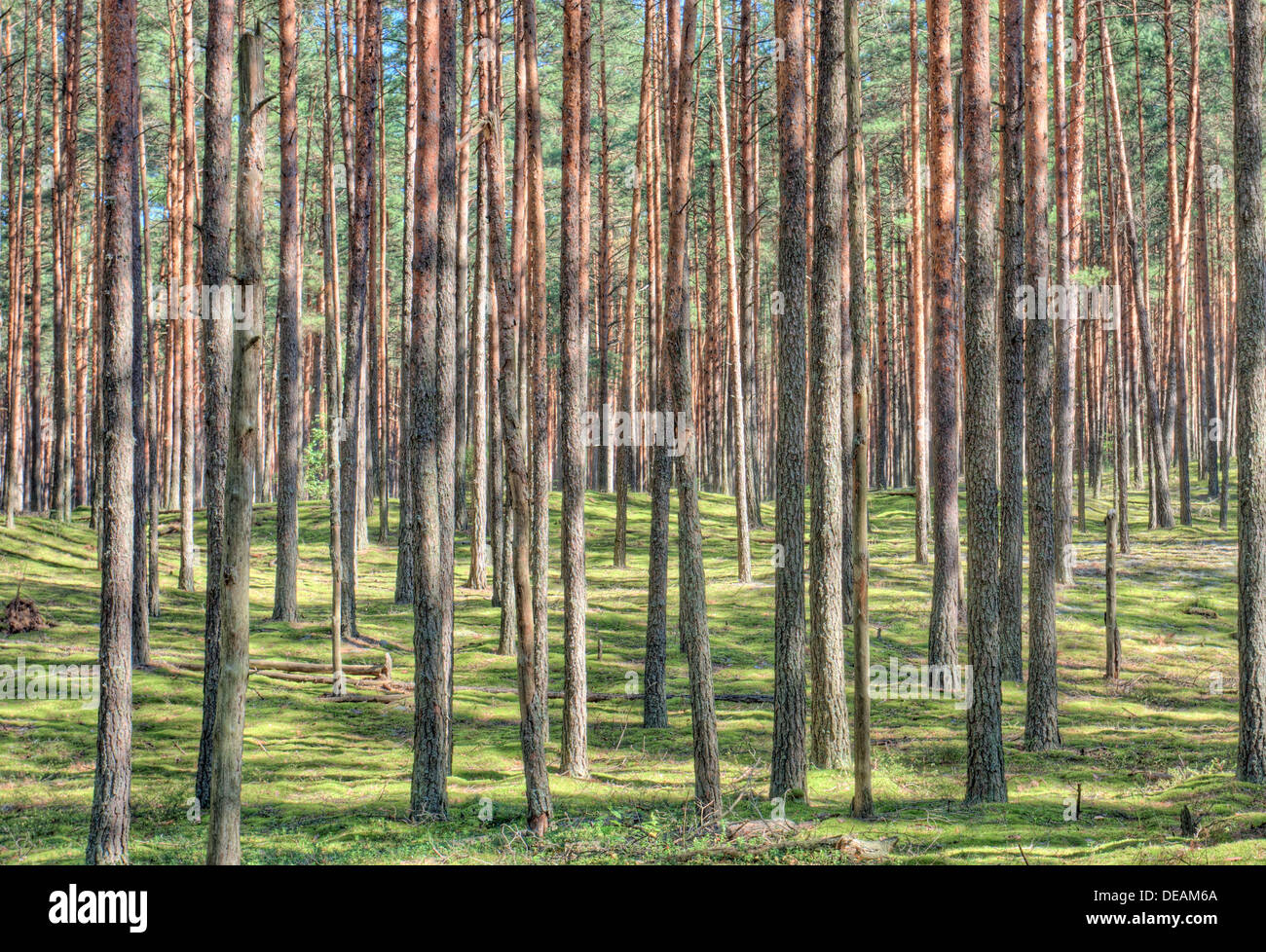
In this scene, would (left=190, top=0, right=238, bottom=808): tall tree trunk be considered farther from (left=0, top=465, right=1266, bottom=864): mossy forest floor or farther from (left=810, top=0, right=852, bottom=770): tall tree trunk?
(left=810, top=0, right=852, bottom=770): tall tree trunk

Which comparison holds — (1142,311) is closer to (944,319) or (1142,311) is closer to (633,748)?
(944,319)

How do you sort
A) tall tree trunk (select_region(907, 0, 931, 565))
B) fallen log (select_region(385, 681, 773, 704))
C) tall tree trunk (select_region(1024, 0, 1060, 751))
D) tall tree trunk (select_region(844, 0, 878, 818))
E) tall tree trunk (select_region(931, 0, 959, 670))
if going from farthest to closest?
tall tree trunk (select_region(907, 0, 931, 565)), fallen log (select_region(385, 681, 773, 704)), tall tree trunk (select_region(931, 0, 959, 670)), tall tree trunk (select_region(1024, 0, 1060, 751)), tall tree trunk (select_region(844, 0, 878, 818))

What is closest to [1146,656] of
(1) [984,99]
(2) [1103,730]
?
(2) [1103,730]

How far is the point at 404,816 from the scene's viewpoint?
11.0m

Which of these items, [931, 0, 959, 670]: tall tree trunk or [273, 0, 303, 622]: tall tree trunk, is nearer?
[931, 0, 959, 670]: tall tree trunk

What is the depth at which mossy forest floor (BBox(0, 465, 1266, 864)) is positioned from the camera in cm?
913

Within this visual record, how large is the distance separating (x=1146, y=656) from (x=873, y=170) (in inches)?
981

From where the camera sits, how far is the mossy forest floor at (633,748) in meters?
9.13

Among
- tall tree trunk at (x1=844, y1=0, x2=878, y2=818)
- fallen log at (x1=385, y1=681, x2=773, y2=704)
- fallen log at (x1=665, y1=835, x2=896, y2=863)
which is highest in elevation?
tall tree trunk at (x1=844, y1=0, x2=878, y2=818)

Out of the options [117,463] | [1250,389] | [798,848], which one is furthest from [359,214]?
[798,848]

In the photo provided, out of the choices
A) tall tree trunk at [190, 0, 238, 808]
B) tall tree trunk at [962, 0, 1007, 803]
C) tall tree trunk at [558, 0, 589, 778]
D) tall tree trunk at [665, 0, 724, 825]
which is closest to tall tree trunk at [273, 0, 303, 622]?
tall tree trunk at [558, 0, 589, 778]

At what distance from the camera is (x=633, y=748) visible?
1403cm

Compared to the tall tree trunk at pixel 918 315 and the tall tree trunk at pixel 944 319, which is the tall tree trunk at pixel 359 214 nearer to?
the tall tree trunk at pixel 944 319

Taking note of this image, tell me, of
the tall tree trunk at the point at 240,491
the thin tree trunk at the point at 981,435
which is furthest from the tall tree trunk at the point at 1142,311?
the tall tree trunk at the point at 240,491
